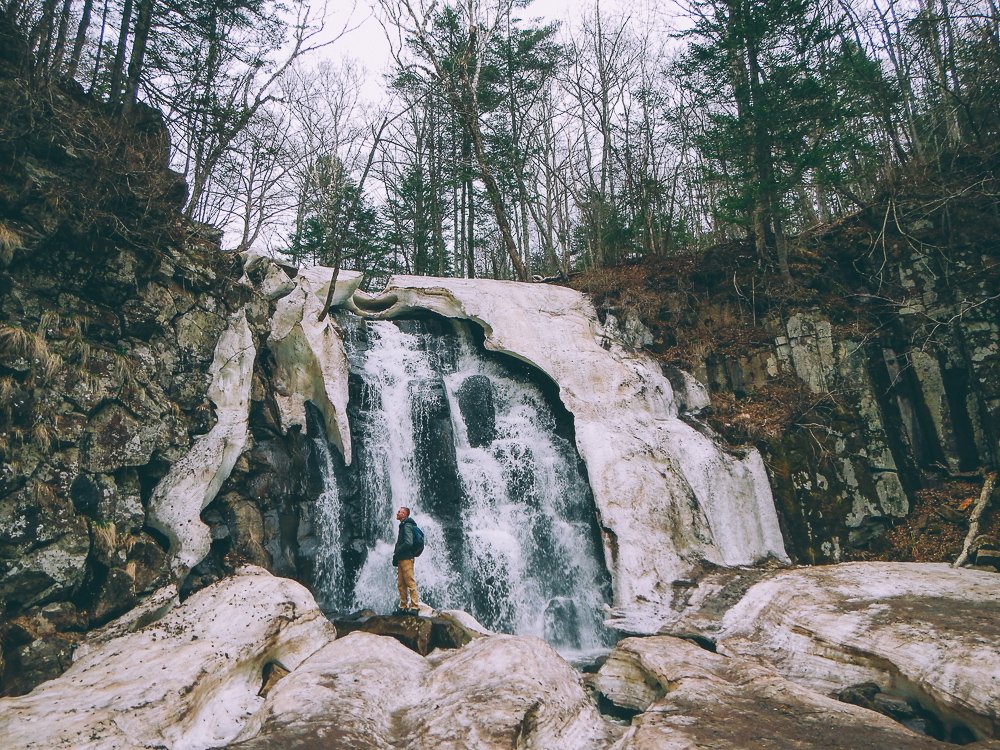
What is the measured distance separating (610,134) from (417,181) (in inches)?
268

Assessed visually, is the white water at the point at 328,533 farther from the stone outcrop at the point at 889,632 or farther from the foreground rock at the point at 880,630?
the stone outcrop at the point at 889,632

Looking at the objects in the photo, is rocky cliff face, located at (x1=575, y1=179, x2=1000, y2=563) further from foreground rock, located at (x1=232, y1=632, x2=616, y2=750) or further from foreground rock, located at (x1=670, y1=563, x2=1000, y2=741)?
foreground rock, located at (x1=232, y1=632, x2=616, y2=750)

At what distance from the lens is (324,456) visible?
1005cm

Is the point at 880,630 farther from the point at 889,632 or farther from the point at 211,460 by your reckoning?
the point at 211,460

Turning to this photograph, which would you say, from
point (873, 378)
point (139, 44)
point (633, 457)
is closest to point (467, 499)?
point (633, 457)

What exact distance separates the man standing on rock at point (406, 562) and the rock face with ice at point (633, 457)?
126 inches

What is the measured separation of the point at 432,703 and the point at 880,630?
184 inches

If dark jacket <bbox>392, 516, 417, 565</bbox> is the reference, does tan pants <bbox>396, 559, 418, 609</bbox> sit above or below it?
below

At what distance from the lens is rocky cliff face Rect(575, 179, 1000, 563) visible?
1006 centimetres

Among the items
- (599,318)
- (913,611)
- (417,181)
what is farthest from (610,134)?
(913,611)

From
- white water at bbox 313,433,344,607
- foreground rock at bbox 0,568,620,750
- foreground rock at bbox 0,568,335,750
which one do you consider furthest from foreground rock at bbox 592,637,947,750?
white water at bbox 313,433,344,607

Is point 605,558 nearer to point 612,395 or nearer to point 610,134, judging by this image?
point 612,395

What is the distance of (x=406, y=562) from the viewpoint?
7.60 meters

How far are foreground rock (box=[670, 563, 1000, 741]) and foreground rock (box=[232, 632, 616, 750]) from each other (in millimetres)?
2672
